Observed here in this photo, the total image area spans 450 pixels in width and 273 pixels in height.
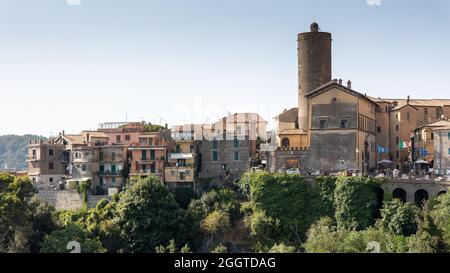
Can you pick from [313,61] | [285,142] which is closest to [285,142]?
[285,142]

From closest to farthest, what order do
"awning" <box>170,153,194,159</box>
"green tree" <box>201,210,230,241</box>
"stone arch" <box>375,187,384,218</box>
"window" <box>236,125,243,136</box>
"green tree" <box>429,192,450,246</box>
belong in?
1. "green tree" <box>429,192,450,246</box>
2. "stone arch" <box>375,187,384,218</box>
3. "green tree" <box>201,210,230,241</box>
4. "awning" <box>170,153,194,159</box>
5. "window" <box>236,125,243,136</box>

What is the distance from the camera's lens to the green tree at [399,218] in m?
42.1

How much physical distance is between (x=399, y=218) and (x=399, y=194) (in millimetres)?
4677

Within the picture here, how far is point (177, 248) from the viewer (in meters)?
45.0

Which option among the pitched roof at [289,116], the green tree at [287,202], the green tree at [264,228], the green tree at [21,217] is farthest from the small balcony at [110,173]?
the pitched roof at [289,116]

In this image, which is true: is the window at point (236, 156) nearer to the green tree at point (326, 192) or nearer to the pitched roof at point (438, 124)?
the green tree at point (326, 192)

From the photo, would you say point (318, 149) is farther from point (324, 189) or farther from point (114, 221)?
point (114, 221)

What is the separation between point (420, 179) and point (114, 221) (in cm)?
2052

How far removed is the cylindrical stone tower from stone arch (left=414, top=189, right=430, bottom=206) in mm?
12360

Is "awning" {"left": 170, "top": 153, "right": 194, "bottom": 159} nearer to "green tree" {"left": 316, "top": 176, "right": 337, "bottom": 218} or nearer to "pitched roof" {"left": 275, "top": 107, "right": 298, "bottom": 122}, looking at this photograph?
"pitched roof" {"left": 275, "top": 107, "right": 298, "bottom": 122}

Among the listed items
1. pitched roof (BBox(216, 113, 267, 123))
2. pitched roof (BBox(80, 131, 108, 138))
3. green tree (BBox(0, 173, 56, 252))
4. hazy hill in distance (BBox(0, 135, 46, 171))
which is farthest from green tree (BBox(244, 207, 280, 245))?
hazy hill in distance (BBox(0, 135, 46, 171))

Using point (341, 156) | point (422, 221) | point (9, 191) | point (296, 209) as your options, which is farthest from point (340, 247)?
point (9, 191)

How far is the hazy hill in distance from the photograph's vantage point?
15677 centimetres
